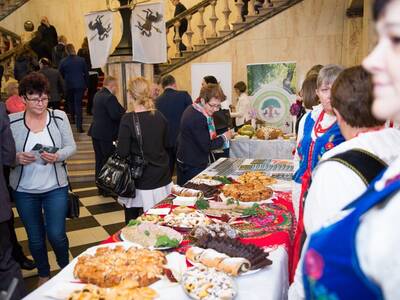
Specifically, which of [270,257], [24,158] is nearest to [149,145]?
[24,158]

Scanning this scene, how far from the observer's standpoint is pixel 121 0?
6.78 metres

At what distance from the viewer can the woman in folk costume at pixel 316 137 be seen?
6.98ft

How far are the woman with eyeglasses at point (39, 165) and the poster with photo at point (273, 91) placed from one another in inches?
205

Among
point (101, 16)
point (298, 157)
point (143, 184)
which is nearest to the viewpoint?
point (298, 157)

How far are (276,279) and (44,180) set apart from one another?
1908 mm

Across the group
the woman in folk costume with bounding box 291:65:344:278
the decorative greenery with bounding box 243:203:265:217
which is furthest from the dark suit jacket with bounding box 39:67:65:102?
the woman in folk costume with bounding box 291:65:344:278

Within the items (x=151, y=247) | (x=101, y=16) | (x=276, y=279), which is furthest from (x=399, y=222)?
(x=101, y=16)

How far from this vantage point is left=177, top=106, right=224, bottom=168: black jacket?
3912 mm

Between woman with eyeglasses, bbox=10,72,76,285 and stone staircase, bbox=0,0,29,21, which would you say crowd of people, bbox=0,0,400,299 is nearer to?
woman with eyeglasses, bbox=10,72,76,285

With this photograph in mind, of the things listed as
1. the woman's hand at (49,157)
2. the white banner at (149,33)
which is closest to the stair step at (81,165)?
the white banner at (149,33)

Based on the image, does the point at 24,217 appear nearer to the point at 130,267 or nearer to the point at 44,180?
the point at 44,180

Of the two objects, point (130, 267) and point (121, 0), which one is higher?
point (121, 0)

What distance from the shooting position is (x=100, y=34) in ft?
22.2

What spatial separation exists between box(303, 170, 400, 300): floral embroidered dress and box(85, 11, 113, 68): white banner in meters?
6.51
